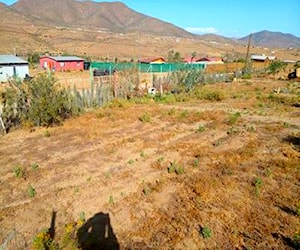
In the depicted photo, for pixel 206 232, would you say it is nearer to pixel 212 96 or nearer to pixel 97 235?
pixel 97 235

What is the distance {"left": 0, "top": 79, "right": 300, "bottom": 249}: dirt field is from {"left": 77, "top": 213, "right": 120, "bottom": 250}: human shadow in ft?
0.07

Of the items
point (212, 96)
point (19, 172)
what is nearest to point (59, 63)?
point (212, 96)

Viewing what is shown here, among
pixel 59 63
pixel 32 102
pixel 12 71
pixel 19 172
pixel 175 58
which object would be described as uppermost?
pixel 32 102

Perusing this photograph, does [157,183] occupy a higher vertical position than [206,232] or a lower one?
lower

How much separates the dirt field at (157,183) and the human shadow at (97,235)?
0.8 inches

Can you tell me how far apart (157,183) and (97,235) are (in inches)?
97.9

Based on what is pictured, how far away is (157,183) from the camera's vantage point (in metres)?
7.88

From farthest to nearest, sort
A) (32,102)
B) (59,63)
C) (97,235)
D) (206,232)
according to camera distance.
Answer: (59,63), (32,102), (97,235), (206,232)

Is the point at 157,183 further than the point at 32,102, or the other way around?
the point at 32,102

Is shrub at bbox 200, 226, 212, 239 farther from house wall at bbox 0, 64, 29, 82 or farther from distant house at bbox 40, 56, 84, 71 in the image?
distant house at bbox 40, 56, 84, 71

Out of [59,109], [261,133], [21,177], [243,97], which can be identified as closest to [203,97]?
[243,97]

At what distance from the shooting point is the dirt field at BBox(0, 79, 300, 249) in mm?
5766

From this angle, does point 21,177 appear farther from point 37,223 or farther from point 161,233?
point 161,233

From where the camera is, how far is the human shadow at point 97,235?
5.44 metres
